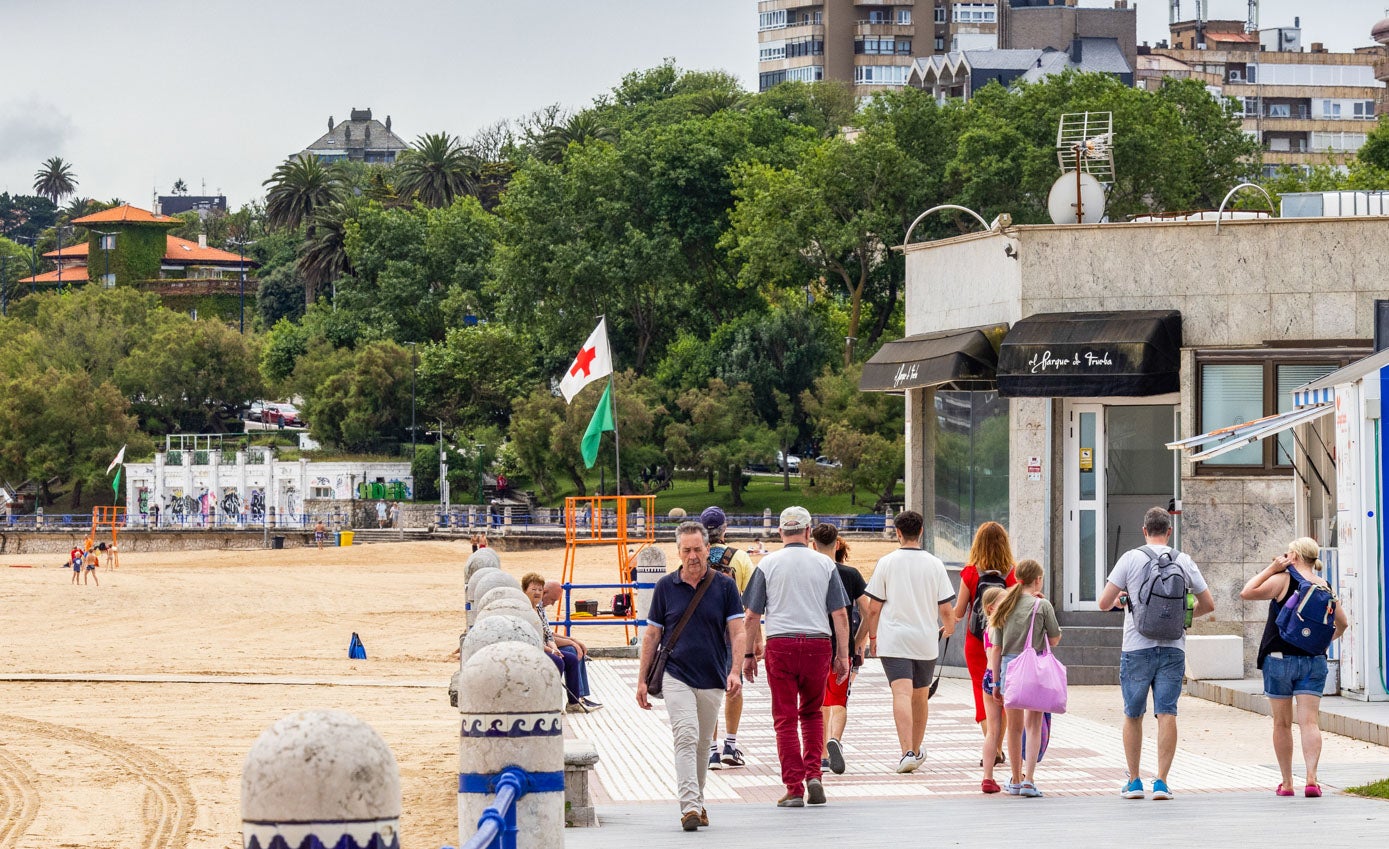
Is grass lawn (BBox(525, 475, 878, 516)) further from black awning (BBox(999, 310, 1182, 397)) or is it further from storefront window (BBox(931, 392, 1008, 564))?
black awning (BBox(999, 310, 1182, 397))

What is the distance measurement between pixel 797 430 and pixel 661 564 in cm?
4602

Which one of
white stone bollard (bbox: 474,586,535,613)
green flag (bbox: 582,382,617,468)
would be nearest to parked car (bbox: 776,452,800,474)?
green flag (bbox: 582,382,617,468)

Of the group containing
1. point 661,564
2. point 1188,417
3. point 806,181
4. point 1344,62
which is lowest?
point 661,564

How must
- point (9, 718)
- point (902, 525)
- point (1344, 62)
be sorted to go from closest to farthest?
point (902, 525) < point (9, 718) < point (1344, 62)

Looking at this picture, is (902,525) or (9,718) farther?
(9,718)

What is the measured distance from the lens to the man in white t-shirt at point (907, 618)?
12.1m

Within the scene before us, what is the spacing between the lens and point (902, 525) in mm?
11945

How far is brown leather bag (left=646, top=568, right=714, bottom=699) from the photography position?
10.3 meters

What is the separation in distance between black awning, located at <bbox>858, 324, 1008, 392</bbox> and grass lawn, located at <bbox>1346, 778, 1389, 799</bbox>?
9318 millimetres

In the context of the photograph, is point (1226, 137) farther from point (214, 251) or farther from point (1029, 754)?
point (214, 251)

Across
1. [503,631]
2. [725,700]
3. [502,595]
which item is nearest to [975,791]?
[725,700]

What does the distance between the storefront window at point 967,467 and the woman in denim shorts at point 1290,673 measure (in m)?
9.50

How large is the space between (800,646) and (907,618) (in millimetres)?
1615

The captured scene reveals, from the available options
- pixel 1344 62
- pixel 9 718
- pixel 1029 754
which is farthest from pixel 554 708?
pixel 1344 62
